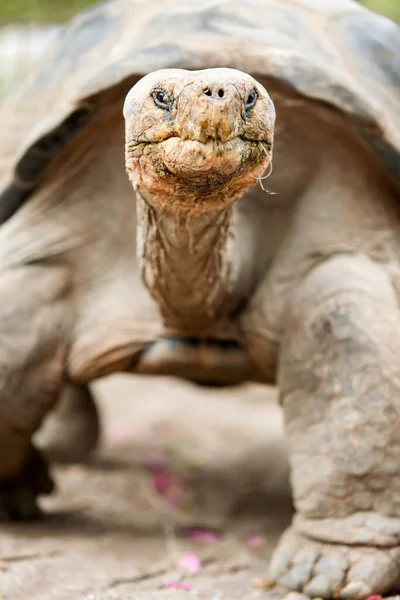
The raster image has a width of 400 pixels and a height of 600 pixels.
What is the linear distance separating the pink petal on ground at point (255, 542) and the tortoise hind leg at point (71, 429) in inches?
53.3

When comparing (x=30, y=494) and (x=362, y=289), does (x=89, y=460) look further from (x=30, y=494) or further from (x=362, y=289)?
(x=362, y=289)

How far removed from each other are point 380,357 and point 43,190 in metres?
1.18

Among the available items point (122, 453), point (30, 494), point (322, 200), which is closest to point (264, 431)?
point (122, 453)

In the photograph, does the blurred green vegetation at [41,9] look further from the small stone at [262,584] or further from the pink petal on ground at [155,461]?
the small stone at [262,584]

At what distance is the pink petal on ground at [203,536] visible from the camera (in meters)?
2.92

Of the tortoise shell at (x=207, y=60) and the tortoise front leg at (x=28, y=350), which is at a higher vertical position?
the tortoise shell at (x=207, y=60)

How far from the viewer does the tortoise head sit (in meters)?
1.79

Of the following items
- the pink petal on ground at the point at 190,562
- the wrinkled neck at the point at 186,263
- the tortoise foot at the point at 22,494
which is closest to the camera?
the wrinkled neck at the point at 186,263

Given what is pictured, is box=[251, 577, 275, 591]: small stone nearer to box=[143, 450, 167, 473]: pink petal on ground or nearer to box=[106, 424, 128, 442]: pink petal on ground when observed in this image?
box=[143, 450, 167, 473]: pink petal on ground

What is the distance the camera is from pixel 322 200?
9.16ft

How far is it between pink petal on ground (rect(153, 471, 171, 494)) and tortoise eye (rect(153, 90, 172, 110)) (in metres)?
2.07

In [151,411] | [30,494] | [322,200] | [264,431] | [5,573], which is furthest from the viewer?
[151,411]

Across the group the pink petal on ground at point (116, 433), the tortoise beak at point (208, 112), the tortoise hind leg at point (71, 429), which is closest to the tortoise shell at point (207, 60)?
the tortoise beak at point (208, 112)

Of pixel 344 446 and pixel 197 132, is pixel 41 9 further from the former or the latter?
pixel 197 132
